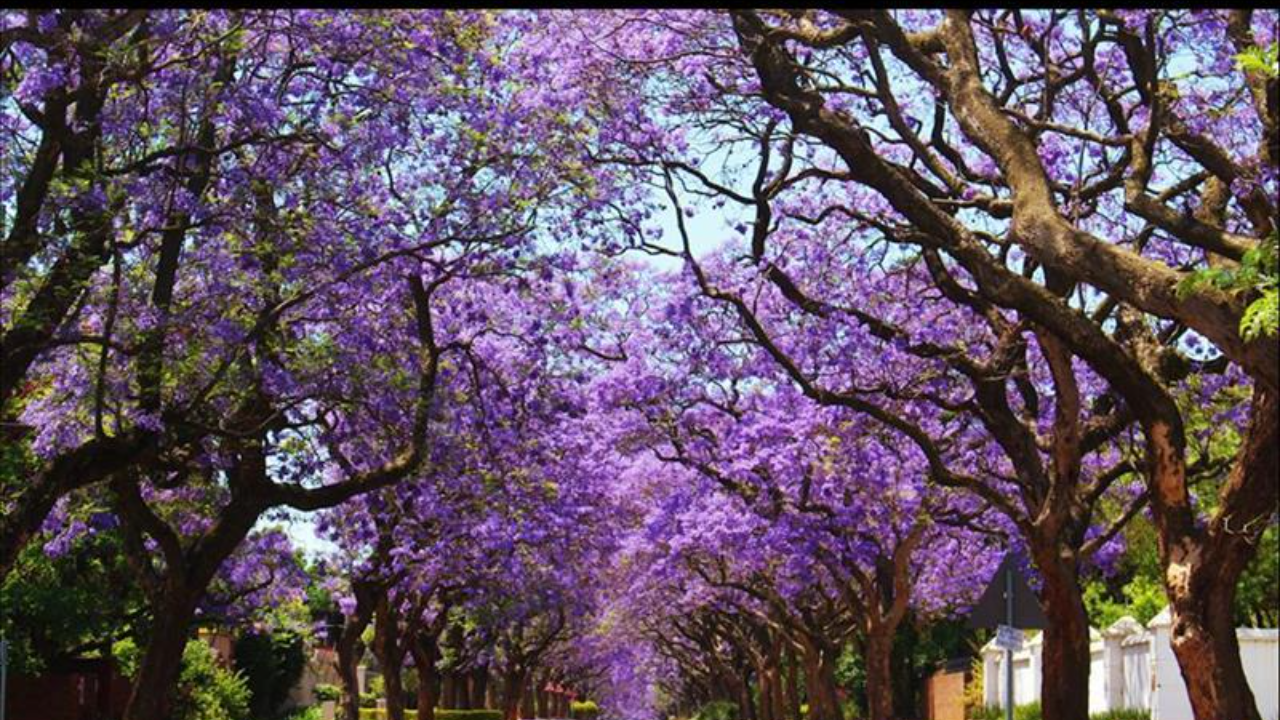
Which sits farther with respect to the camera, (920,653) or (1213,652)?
(920,653)

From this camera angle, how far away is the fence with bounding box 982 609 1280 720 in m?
26.6

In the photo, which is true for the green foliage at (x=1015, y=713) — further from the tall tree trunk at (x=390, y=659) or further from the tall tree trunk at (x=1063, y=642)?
the tall tree trunk at (x=1063, y=642)

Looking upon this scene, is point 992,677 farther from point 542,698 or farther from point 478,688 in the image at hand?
point 542,698

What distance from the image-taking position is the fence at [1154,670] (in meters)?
26.6

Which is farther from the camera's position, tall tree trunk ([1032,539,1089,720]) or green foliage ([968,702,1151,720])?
green foliage ([968,702,1151,720])

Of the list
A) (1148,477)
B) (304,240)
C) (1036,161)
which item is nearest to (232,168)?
(304,240)

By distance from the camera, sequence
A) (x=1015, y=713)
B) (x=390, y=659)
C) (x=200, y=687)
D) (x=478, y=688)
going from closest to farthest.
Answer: (x=390, y=659)
(x=200, y=687)
(x=1015, y=713)
(x=478, y=688)

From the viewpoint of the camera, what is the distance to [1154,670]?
95.1ft

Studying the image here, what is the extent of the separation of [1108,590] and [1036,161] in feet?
144

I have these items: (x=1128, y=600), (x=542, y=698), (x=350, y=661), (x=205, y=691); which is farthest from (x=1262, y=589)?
(x=542, y=698)

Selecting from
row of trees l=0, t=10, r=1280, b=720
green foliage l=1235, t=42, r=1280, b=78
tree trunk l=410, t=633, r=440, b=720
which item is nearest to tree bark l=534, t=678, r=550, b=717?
tree trunk l=410, t=633, r=440, b=720

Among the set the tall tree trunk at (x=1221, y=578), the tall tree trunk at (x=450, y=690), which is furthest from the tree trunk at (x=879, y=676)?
the tall tree trunk at (x=450, y=690)

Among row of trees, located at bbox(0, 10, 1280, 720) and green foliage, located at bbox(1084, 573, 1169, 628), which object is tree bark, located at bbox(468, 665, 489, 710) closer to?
green foliage, located at bbox(1084, 573, 1169, 628)

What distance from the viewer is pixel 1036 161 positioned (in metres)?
13.5
